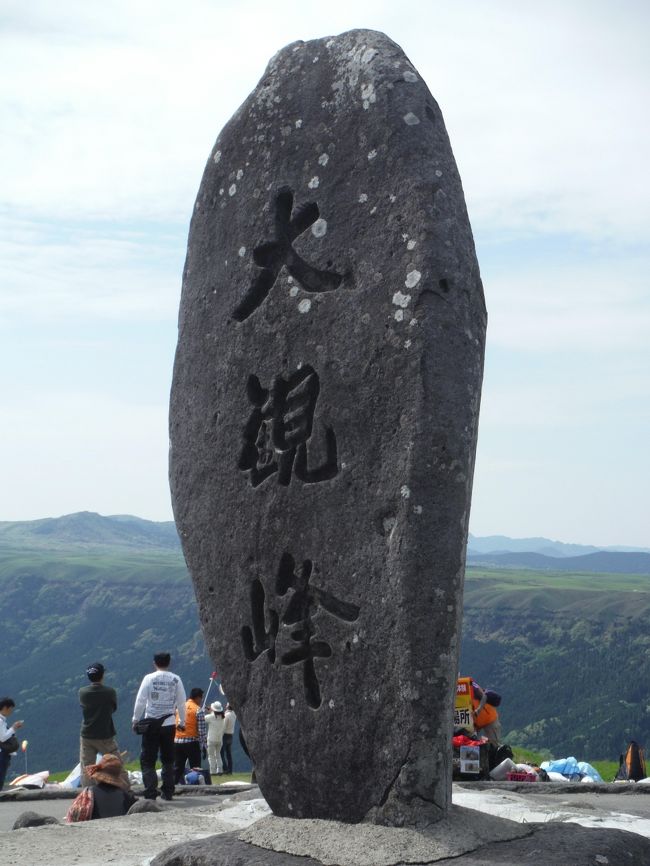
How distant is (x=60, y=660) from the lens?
5138 inches

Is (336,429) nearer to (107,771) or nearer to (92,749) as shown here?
(107,771)

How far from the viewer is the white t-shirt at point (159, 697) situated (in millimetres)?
10961

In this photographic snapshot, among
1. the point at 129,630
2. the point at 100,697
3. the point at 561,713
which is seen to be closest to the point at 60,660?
the point at 129,630

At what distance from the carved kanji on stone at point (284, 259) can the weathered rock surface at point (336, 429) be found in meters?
0.01

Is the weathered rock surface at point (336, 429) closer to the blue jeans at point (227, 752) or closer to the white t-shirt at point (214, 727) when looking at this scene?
the white t-shirt at point (214, 727)

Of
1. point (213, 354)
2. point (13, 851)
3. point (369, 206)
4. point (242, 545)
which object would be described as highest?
point (369, 206)

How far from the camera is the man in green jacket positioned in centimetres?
1156

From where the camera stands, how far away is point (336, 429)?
646 cm

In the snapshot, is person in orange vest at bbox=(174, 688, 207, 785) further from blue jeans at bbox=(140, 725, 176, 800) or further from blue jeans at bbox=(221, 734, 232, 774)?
blue jeans at bbox=(221, 734, 232, 774)

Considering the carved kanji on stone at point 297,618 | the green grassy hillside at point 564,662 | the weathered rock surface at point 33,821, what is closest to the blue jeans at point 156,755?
the weathered rock surface at point 33,821

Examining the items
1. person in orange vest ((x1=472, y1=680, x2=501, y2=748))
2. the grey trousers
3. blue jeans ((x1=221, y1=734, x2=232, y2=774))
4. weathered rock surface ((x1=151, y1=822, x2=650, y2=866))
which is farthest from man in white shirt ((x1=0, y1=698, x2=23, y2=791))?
weathered rock surface ((x1=151, y1=822, x2=650, y2=866))

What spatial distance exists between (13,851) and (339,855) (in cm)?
301

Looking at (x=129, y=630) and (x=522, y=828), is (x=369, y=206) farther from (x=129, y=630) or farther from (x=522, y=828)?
(x=129, y=630)

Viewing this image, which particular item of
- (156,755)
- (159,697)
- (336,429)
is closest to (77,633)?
(156,755)
